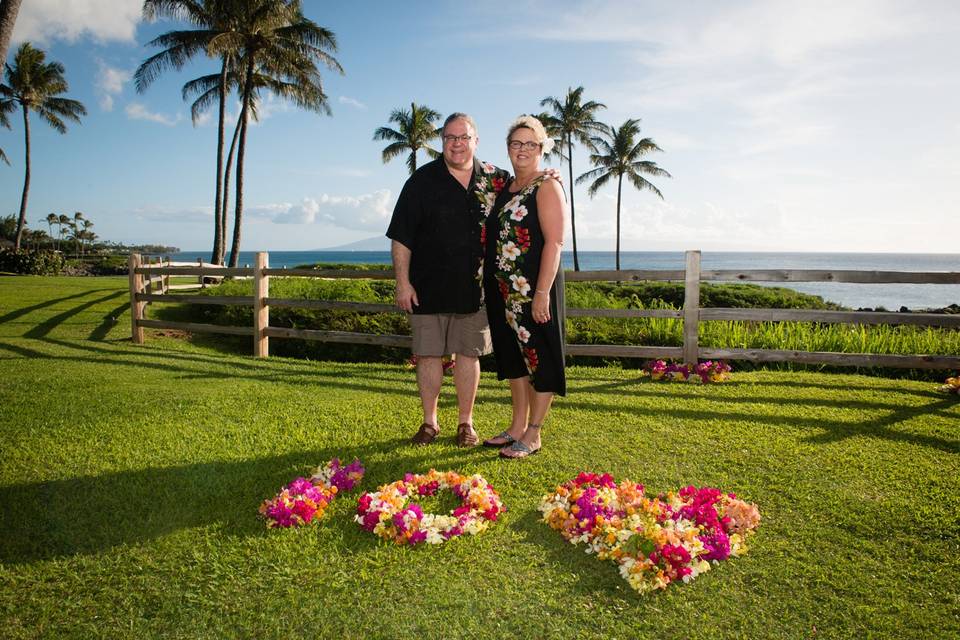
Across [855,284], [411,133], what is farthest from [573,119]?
[855,284]

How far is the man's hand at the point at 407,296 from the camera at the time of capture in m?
3.86

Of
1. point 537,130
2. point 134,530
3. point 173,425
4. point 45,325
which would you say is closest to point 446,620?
point 134,530

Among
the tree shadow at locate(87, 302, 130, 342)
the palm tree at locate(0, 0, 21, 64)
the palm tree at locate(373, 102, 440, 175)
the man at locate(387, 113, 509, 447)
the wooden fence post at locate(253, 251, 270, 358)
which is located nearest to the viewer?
the man at locate(387, 113, 509, 447)

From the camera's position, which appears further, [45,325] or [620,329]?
[45,325]

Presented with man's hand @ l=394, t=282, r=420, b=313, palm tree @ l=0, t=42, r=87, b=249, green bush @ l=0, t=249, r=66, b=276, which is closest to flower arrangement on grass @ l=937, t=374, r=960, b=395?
man's hand @ l=394, t=282, r=420, b=313

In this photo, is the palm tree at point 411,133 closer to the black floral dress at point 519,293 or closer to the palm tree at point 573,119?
the palm tree at point 573,119

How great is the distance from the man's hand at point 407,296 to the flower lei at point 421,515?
1235 millimetres

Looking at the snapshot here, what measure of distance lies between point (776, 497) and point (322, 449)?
2.76 meters

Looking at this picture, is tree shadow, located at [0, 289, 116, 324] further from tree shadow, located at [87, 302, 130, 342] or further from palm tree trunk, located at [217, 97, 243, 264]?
palm tree trunk, located at [217, 97, 243, 264]

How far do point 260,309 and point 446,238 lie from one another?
5.05 m

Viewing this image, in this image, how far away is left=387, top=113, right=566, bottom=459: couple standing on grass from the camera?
11.5 feet

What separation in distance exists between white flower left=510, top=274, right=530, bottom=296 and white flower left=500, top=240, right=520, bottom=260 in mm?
14

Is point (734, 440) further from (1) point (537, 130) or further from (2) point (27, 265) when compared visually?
(2) point (27, 265)

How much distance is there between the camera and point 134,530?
2.77 m
